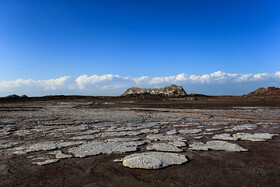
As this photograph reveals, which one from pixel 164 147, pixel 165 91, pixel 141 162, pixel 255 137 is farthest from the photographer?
pixel 165 91

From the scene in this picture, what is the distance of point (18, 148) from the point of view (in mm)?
4180

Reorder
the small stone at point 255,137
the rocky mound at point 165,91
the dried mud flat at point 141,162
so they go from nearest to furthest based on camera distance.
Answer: the dried mud flat at point 141,162 → the small stone at point 255,137 → the rocky mound at point 165,91

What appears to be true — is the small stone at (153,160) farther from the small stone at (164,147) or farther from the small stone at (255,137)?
the small stone at (255,137)

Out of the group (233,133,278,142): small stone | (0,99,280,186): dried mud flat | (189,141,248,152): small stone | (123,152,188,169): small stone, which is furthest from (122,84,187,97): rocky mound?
(123,152,188,169): small stone

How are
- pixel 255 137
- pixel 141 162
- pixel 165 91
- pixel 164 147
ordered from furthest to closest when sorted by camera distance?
1. pixel 165 91
2. pixel 255 137
3. pixel 164 147
4. pixel 141 162

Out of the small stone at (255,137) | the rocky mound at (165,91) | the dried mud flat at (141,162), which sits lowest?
the dried mud flat at (141,162)

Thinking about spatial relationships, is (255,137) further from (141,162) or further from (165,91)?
(165,91)

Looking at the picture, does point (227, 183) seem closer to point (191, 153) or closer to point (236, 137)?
point (191, 153)

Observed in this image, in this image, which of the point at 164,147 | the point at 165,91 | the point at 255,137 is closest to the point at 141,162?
the point at 164,147

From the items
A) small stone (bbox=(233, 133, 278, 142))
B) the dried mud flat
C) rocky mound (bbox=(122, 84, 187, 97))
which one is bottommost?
the dried mud flat

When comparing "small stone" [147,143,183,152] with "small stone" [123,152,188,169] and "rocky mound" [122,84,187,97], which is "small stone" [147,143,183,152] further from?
"rocky mound" [122,84,187,97]

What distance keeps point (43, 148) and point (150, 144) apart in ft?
7.44

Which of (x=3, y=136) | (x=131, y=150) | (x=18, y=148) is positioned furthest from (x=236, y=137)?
(x=3, y=136)

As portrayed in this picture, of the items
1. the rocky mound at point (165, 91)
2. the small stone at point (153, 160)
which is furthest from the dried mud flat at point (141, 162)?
the rocky mound at point (165, 91)
